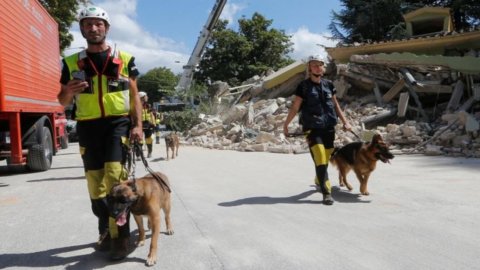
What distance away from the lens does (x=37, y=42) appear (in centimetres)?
1063

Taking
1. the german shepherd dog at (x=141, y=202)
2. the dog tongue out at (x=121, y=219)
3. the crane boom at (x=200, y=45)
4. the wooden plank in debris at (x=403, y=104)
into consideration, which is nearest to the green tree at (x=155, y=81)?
the crane boom at (x=200, y=45)

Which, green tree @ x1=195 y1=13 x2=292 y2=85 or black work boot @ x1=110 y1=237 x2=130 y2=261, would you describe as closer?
black work boot @ x1=110 y1=237 x2=130 y2=261

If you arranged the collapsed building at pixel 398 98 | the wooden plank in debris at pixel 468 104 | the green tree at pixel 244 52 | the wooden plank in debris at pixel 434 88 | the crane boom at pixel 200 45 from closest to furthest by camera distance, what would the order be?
the collapsed building at pixel 398 98 < the wooden plank in debris at pixel 468 104 < the wooden plank in debris at pixel 434 88 < the crane boom at pixel 200 45 < the green tree at pixel 244 52

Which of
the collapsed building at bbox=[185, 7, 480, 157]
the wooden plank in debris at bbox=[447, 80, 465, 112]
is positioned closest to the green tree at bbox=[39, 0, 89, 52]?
the collapsed building at bbox=[185, 7, 480, 157]

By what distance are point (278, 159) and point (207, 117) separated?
12.2 m

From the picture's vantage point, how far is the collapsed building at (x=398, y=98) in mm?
11945

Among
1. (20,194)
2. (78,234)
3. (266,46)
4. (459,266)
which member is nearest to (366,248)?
(459,266)

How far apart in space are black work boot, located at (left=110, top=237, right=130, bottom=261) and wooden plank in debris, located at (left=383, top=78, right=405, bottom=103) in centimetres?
1307

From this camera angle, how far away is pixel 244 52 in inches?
1869

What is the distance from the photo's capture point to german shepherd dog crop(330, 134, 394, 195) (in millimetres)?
6031

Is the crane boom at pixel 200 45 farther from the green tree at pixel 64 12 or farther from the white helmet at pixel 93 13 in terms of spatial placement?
the white helmet at pixel 93 13

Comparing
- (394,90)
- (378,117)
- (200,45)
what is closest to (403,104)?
(378,117)

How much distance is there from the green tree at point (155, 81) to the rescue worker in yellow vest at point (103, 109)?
245 ft

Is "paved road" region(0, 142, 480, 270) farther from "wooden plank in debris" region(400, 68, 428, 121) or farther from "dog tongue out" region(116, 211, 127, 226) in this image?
"wooden plank in debris" region(400, 68, 428, 121)
